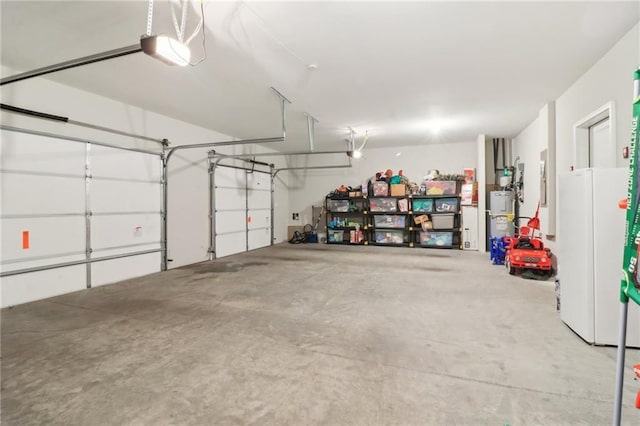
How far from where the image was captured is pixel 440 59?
327cm

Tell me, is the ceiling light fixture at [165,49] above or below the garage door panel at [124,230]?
above

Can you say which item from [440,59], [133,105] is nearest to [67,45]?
[133,105]

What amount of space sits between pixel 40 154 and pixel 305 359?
4.38 meters

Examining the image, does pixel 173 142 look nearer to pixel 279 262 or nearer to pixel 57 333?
pixel 279 262

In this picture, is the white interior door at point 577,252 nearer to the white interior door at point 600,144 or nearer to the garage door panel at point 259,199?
the white interior door at point 600,144

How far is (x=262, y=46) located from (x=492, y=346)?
140 inches

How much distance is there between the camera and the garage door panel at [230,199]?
6770 millimetres

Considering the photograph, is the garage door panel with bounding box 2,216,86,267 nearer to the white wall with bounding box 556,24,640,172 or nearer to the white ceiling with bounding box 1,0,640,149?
the white ceiling with bounding box 1,0,640,149

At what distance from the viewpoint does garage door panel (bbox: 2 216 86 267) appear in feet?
11.4

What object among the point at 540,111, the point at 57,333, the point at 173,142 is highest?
the point at 540,111

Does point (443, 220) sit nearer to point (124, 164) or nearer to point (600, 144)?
point (600, 144)

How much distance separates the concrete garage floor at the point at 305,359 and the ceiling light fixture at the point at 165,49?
2.24 meters

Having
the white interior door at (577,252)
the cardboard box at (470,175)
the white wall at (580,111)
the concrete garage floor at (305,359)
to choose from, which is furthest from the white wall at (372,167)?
the white interior door at (577,252)

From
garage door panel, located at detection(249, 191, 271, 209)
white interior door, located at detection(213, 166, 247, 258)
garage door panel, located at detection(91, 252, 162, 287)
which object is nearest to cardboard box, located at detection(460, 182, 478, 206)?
garage door panel, located at detection(249, 191, 271, 209)
